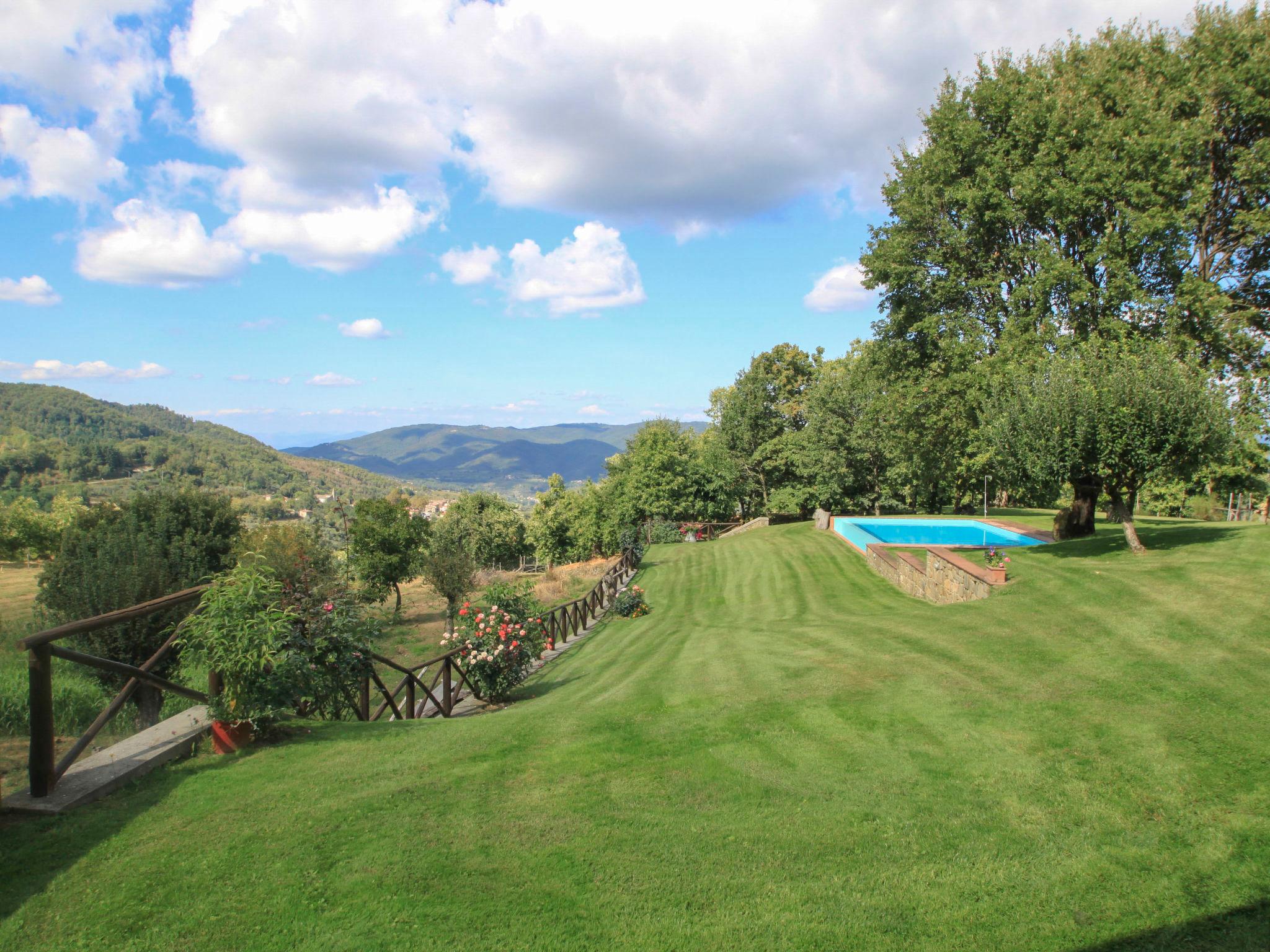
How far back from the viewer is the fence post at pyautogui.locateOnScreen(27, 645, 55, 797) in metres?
3.73

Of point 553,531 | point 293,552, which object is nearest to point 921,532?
point 293,552

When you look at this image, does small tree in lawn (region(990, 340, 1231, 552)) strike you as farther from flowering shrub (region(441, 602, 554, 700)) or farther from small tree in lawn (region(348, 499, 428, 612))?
small tree in lawn (region(348, 499, 428, 612))

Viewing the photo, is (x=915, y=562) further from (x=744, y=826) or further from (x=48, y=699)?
(x=48, y=699)

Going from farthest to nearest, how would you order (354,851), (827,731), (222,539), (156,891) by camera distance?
(222,539) → (827,731) → (354,851) → (156,891)

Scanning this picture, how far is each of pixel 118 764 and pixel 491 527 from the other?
2311 inches

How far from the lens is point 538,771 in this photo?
4578 millimetres

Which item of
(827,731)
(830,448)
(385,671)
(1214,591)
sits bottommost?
(385,671)

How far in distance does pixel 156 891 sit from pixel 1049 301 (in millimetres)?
16812

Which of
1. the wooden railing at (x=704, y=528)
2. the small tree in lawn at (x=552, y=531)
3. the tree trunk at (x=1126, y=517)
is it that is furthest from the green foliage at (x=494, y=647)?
the small tree in lawn at (x=552, y=531)

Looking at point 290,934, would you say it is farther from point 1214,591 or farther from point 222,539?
point 222,539

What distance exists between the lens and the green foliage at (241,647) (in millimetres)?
4738

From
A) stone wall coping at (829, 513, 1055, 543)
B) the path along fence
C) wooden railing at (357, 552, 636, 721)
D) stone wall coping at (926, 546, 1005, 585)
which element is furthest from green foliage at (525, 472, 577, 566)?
the path along fence

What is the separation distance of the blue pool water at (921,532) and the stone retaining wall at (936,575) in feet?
8.93

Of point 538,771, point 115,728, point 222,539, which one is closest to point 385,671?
point 222,539
